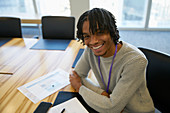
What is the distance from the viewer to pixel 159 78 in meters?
1.04

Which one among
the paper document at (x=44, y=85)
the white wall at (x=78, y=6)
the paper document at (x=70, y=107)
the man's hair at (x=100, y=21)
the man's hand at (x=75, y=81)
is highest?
the white wall at (x=78, y=6)

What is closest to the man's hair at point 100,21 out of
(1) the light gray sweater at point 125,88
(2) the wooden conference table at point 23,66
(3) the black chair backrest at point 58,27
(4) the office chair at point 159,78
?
(1) the light gray sweater at point 125,88

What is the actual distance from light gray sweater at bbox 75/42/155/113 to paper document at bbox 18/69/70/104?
0.22m

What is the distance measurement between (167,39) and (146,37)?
0.46m

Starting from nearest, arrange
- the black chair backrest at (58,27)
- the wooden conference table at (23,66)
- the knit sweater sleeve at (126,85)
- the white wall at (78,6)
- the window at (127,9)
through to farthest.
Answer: the knit sweater sleeve at (126,85) < the wooden conference table at (23,66) < the black chair backrest at (58,27) < the white wall at (78,6) < the window at (127,9)

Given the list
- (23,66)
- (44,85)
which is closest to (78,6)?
(23,66)

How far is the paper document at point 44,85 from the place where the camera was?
1.03 m

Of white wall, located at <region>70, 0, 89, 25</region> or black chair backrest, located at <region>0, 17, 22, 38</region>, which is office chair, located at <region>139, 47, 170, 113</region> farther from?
white wall, located at <region>70, 0, 89, 25</region>

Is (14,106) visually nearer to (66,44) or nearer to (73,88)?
(73,88)

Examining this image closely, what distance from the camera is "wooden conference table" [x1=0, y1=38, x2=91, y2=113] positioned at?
98 centimetres

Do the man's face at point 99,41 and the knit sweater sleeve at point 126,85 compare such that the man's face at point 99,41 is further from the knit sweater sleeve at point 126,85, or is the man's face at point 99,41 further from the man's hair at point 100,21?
the knit sweater sleeve at point 126,85

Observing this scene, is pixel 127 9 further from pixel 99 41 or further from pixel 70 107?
pixel 70 107

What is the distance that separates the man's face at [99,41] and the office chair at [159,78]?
34cm

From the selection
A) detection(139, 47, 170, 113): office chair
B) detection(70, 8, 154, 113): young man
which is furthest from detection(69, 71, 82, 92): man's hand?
detection(139, 47, 170, 113): office chair
